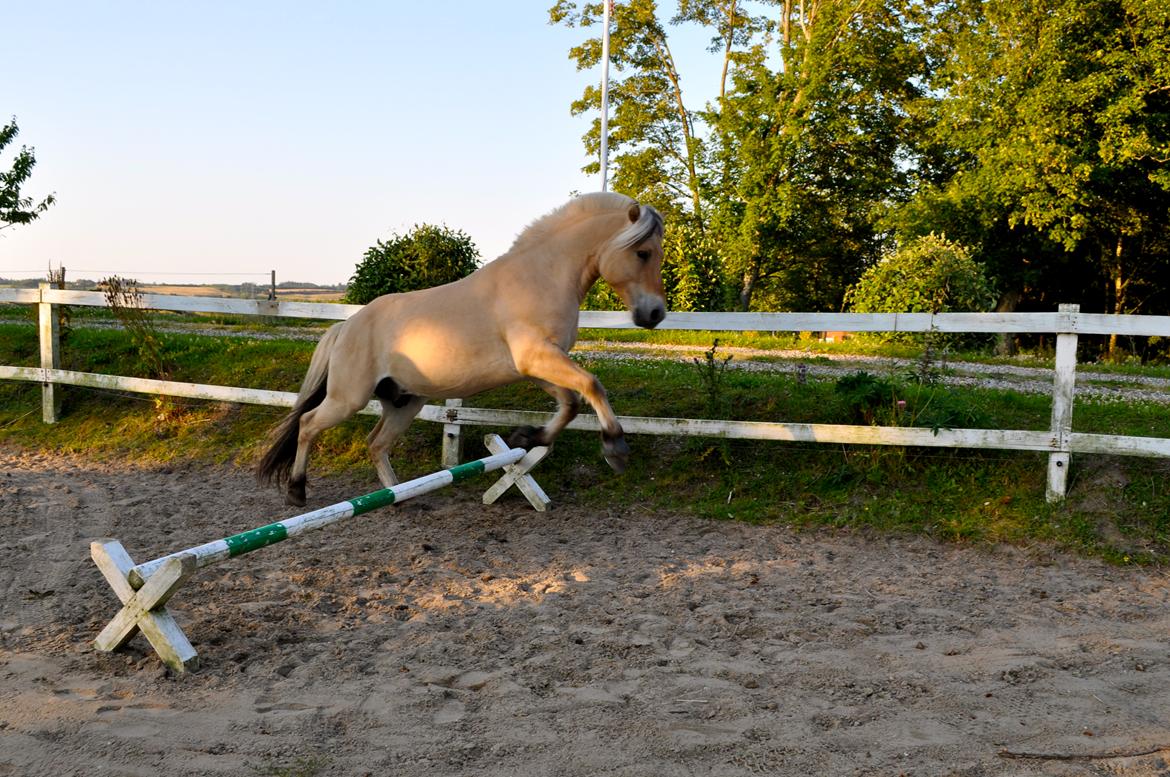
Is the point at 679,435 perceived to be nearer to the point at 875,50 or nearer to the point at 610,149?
the point at 875,50

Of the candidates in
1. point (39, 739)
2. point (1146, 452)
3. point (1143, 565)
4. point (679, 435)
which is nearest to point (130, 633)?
point (39, 739)

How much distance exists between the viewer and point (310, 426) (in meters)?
6.26

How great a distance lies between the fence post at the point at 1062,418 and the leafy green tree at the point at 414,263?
7806mm

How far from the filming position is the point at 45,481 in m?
7.40

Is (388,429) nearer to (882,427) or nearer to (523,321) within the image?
(523,321)

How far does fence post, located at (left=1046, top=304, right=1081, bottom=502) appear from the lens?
19.4ft

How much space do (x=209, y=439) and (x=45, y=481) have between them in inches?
59.2

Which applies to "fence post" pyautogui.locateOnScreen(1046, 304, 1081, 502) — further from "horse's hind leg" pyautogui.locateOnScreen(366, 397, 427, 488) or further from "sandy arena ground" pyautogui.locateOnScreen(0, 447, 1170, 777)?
"horse's hind leg" pyautogui.locateOnScreen(366, 397, 427, 488)

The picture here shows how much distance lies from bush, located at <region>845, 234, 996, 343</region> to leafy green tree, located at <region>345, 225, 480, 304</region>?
8861mm

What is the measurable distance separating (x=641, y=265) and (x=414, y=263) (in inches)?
290

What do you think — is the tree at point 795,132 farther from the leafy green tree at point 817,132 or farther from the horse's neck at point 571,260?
the horse's neck at point 571,260

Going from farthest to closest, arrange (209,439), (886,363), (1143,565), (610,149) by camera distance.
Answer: (610,149), (886,363), (209,439), (1143,565)

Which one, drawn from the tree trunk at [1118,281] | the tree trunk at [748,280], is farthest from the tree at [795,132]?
the tree trunk at [1118,281]

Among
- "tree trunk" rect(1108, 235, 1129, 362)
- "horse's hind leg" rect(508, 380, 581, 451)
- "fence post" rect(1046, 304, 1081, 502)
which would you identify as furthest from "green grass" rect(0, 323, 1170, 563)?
"tree trunk" rect(1108, 235, 1129, 362)
